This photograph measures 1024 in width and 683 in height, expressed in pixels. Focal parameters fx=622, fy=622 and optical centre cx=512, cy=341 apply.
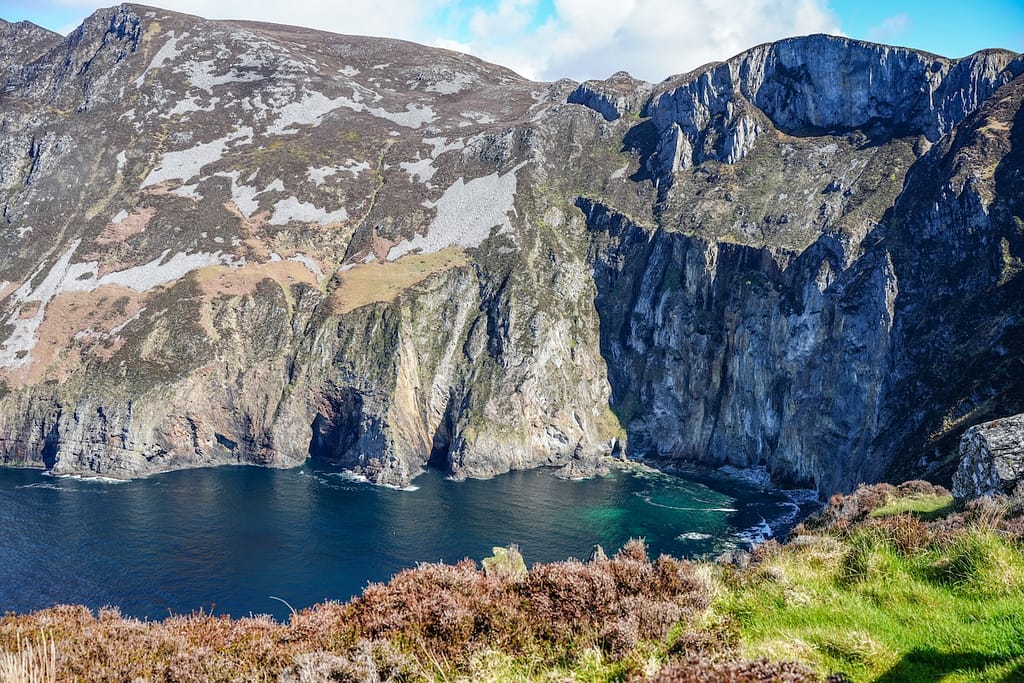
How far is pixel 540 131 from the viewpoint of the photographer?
141 m

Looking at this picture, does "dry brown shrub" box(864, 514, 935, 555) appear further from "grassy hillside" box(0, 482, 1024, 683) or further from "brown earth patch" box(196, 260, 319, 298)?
"brown earth patch" box(196, 260, 319, 298)

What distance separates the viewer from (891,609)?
879cm

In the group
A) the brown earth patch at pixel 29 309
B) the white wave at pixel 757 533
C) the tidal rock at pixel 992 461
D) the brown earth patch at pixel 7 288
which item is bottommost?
the white wave at pixel 757 533

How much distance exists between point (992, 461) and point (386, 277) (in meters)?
104

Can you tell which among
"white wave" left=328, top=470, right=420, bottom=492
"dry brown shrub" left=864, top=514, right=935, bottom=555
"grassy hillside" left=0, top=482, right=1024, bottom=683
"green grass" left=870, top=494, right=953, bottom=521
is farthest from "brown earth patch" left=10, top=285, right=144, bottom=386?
"dry brown shrub" left=864, top=514, right=935, bottom=555

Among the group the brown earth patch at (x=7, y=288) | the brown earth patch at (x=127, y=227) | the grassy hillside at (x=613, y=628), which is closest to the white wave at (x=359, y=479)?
the brown earth patch at (x=127, y=227)

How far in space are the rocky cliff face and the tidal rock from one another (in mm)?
43031

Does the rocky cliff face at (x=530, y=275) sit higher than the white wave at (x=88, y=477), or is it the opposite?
the rocky cliff face at (x=530, y=275)

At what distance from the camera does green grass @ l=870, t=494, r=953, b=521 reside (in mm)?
17406

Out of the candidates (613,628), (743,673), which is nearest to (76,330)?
(613,628)

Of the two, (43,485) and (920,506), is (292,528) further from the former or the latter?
(920,506)

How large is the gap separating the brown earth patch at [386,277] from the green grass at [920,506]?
94.2 m

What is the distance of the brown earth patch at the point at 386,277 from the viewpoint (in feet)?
355

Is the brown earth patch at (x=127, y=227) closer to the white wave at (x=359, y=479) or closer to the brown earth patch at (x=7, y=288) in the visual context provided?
the brown earth patch at (x=7, y=288)
